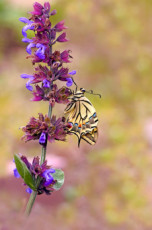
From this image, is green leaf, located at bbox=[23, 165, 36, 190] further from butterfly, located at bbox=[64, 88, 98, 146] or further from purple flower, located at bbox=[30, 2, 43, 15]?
purple flower, located at bbox=[30, 2, 43, 15]

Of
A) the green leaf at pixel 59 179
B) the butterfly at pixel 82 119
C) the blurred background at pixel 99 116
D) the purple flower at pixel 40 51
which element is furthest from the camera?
the blurred background at pixel 99 116

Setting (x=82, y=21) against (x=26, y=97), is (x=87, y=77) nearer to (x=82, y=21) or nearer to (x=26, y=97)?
(x=26, y=97)

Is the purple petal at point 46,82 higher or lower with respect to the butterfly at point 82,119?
lower

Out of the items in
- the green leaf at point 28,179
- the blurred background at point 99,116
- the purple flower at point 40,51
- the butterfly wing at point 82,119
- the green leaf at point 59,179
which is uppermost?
the blurred background at point 99,116

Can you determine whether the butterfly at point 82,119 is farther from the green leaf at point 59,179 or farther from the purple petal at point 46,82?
the purple petal at point 46,82

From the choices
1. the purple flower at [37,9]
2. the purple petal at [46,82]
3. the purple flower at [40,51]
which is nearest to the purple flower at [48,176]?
the purple petal at [46,82]

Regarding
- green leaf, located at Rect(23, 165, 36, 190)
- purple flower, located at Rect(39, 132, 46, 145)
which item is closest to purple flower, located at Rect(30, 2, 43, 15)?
purple flower, located at Rect(39, 132, 46, 145)

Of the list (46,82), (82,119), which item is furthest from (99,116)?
(46,82)
